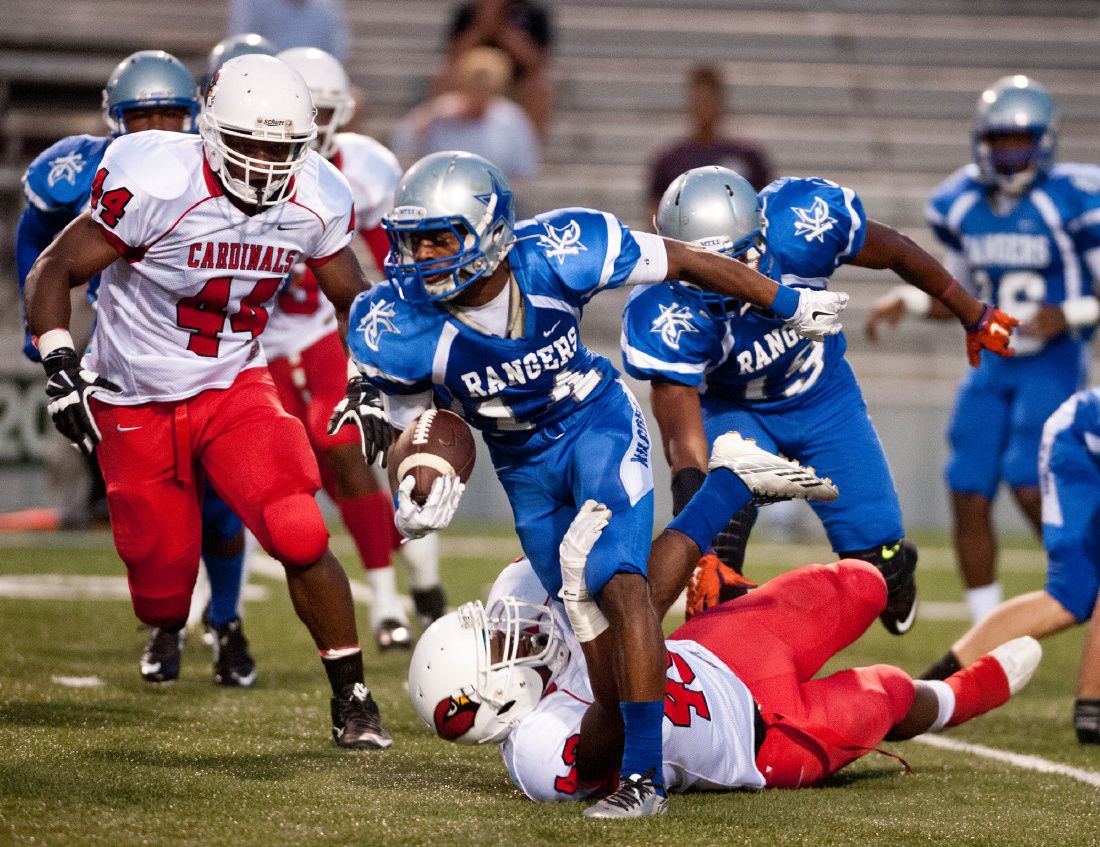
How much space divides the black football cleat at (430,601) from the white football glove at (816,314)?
252cm

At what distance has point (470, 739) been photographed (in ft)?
12.0

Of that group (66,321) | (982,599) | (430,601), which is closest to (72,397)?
(66,321)

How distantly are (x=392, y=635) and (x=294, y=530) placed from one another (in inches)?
71.3

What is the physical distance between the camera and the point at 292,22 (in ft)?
32.1

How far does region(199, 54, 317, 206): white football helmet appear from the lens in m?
4.06

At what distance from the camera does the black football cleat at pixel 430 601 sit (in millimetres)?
6125

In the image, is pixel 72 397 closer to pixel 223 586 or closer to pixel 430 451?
pixel 430 451

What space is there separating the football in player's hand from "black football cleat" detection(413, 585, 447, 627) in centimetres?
244

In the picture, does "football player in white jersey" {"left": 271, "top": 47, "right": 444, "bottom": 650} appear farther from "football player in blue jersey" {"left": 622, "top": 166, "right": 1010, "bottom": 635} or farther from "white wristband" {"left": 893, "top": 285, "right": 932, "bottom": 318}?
"white wristband" {"left": 893, "top": 285, "right": 932, "bottom": 318}

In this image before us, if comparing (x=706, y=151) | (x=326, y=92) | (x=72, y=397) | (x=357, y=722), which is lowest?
(x=357, y=722)

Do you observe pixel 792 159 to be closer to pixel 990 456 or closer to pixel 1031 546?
pixel 1031 546

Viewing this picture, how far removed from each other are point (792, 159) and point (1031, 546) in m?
3.60

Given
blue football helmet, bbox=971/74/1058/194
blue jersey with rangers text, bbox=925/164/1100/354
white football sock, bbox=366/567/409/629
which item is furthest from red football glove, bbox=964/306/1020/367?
white football sock, bbox=366/567/409/629

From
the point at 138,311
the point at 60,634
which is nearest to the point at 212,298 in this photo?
the point at 138,311
